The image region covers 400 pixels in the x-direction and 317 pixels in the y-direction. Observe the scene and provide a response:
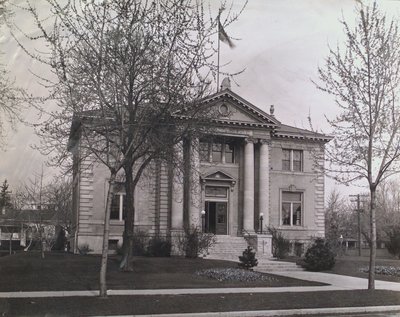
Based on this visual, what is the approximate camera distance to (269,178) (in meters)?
33.5

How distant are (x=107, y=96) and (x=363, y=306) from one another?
7791 mm

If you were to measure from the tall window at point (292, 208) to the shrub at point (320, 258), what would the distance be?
11.1 metres

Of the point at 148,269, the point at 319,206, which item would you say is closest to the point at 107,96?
the point at 148,269

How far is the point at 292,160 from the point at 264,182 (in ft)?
10.7

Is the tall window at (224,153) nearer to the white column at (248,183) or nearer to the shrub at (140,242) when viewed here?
the white column at (248,183)

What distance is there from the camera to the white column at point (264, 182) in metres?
31.9

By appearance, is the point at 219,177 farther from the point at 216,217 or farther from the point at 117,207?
the point at 117,207

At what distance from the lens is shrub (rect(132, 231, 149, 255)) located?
2716cm

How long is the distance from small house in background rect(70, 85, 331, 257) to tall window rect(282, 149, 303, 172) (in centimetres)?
7

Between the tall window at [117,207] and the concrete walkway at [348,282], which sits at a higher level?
the tall window at [117,207]

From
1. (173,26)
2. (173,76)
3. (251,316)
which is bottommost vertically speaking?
(251,316)

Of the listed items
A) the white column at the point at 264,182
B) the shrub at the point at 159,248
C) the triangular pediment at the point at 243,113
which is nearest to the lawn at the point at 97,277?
the shrub at the point at 159,248

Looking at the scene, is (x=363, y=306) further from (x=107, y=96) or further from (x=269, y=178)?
(x=269, y=178)

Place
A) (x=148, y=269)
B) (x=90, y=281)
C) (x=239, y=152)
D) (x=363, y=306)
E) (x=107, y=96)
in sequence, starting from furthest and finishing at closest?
(x=239, y=152) → (x=148, y=269) → (x=90, y=281) → (x=107, y=96) → (x=363, y=306)
